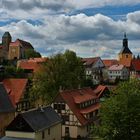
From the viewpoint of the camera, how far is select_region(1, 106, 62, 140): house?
4275 centimetres

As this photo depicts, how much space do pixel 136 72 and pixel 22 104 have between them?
254ft

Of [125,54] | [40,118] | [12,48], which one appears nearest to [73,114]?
[40,118]

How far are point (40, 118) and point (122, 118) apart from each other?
12.2 metres

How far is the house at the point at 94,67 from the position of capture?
128000 millimetres

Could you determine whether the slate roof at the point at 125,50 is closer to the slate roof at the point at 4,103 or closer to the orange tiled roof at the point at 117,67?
the orange tiled roof at the point at 117,67

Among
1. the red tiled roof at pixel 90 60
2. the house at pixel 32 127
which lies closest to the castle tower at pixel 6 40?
the red tiled roof at pixel 90 60

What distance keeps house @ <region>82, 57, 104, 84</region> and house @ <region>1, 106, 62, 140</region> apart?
77.4 m

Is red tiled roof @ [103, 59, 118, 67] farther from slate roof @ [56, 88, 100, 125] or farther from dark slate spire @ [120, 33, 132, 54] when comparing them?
slate roof @ [56, 88, 100, 125]

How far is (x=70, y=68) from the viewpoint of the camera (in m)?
74.4

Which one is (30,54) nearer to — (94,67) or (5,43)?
(5,43)

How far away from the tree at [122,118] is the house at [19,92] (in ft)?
84.6

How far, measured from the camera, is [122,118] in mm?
37750

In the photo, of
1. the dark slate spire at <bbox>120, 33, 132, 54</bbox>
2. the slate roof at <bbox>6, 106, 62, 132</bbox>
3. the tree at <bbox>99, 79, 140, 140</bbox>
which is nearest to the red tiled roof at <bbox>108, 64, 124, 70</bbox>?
the dark slate spire at <bbox>120, 33, 132, 54</bbox>

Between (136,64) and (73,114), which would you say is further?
(136,64)
